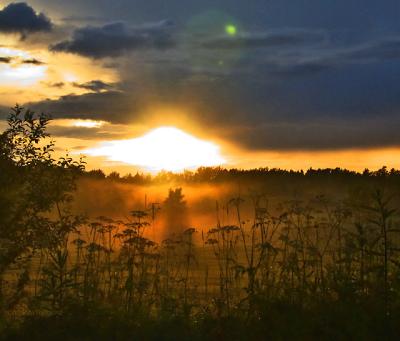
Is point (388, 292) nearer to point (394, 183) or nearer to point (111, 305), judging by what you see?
point (111, 305)

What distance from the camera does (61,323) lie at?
9594mm

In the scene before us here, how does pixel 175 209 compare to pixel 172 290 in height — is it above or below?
above

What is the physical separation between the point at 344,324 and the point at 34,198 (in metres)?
6.00

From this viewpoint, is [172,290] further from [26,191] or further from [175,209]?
[175,209]

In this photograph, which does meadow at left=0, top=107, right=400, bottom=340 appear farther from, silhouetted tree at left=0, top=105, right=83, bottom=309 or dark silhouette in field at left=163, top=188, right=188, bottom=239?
dark silhouette in field at left=163, top=188, right=188, bottom=239

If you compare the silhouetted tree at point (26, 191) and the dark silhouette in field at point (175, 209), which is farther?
the dark silhouette in field at point (175, 209)

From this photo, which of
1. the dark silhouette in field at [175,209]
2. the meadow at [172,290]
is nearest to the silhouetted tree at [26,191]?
the meadow at [172,290]

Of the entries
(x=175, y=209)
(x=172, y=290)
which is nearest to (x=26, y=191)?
(x=172, y=290)

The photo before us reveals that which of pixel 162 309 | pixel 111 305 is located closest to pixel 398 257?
pixel 162 309

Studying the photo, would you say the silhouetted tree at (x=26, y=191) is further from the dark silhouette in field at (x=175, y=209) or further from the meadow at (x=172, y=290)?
the dark silhouette in field at (x=175, y=209)

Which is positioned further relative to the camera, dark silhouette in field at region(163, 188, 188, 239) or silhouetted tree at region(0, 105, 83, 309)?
dark silhouette in field at region(163, 188, 188, 239)

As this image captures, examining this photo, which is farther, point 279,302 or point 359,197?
point 359,197

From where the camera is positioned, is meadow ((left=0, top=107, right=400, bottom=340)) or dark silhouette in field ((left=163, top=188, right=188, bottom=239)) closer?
meadow ((left=0, top=107, right=400, bottom=340))

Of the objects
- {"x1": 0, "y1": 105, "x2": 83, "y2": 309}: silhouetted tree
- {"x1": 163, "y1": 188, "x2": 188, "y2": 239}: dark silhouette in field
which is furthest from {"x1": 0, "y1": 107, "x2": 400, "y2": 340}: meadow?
{"x1": 163, "y1": 188, "x2": 188, "y2": 239}: dark silhouette in field
